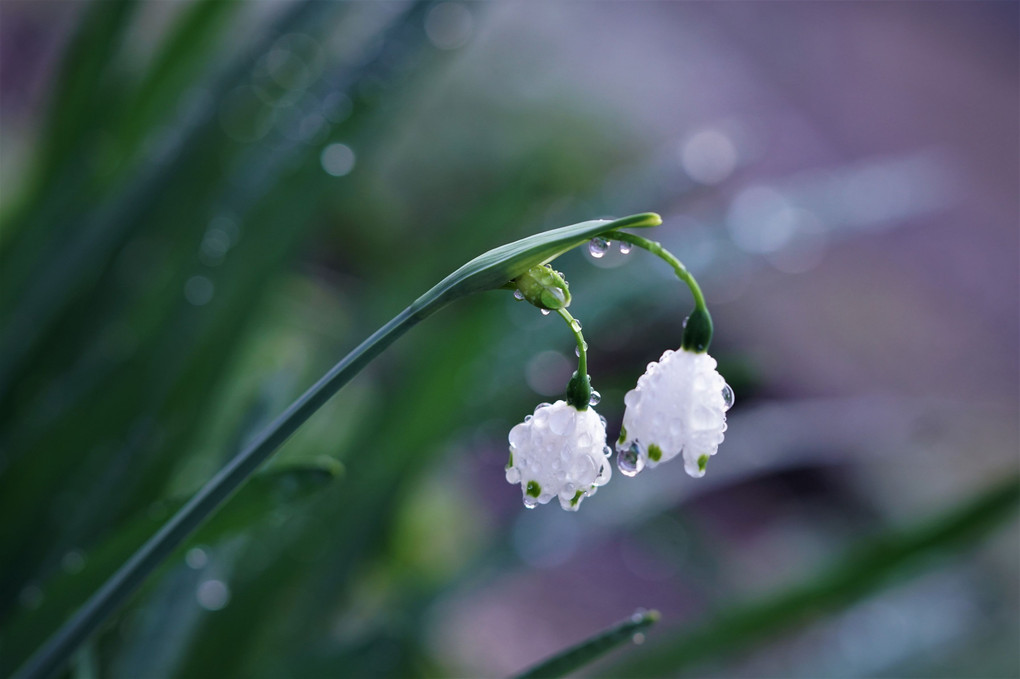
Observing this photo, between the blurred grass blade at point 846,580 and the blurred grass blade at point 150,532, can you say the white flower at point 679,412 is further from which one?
the blurred grass blade at point 846,580

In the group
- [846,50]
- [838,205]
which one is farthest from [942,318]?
[838,205]

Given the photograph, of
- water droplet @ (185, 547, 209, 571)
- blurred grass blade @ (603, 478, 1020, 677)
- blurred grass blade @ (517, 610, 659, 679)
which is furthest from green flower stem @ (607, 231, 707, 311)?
blurred grass blade @ (603, 478, 1020, 677)

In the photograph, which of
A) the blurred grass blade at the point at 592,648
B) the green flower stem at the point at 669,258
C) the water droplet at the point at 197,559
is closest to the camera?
the green flower stem at the point at 669,258

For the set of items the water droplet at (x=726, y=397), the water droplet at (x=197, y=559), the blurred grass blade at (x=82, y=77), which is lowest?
the water droplet at (x=726, y=397)

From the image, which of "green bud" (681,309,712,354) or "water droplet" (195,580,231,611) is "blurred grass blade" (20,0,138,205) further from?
"green bud" (681,309,712,354)

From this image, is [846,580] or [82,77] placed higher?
[82,77]

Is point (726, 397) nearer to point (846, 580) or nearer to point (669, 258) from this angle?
point (669, 258)

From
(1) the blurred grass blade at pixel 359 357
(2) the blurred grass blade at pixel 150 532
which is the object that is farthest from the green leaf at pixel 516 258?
(2) the blurred grass blade at pixel 150 532

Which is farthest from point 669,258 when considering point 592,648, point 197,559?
point 197,559
